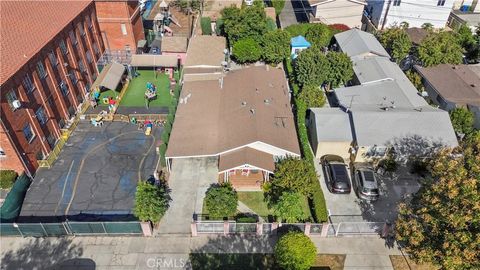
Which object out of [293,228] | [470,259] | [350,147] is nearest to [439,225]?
[470,259]

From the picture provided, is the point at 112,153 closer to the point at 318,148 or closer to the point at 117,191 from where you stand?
the point at 117,191

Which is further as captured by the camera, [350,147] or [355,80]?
[355,80]

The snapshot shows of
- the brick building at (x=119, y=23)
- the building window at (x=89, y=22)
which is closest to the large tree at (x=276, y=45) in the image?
the brick building at (x=119, y=23)

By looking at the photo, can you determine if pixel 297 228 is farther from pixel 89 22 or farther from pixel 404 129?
pixel 89 22

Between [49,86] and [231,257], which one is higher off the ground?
[49,86]

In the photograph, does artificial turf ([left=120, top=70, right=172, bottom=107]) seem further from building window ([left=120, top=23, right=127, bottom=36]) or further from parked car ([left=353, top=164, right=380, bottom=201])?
parked car ([left=353, top=164, right=380, bottom=201])

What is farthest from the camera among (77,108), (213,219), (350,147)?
(77,108)

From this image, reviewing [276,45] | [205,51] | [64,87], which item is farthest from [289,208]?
[64,87]
